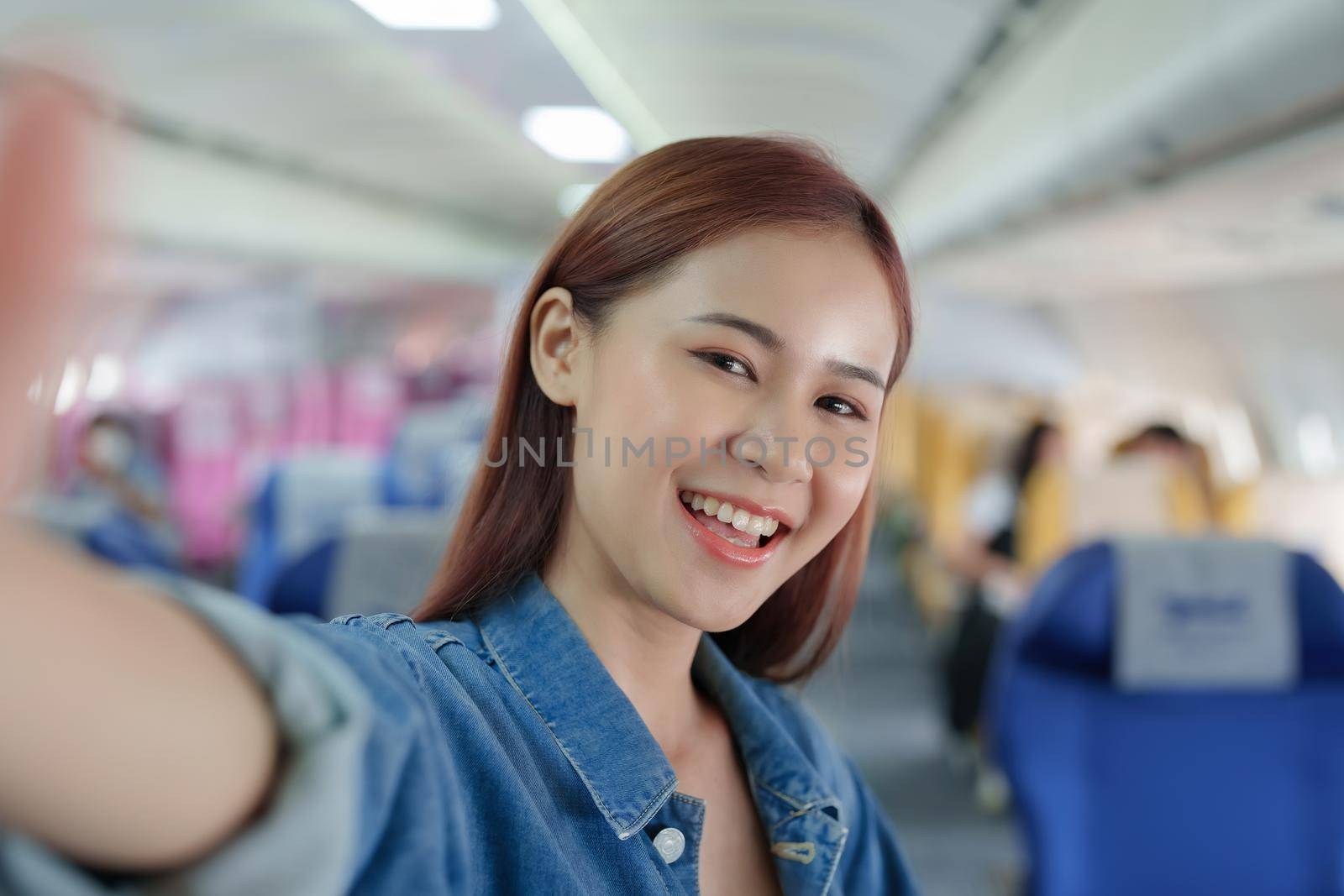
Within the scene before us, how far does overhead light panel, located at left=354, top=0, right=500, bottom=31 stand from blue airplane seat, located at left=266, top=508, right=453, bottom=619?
231cm

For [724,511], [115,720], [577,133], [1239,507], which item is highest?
[577,133]

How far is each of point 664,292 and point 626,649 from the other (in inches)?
14.3

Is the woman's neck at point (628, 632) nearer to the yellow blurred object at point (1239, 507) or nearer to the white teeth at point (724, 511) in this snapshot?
the white teeth at point (724, 511)

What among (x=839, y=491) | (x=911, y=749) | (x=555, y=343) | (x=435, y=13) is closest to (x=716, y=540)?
(x=839, y=491)

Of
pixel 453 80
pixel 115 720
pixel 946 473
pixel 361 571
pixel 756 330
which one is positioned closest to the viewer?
→ pixel 115 720

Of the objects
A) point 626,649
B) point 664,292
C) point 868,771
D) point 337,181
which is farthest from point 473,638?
point 337,181

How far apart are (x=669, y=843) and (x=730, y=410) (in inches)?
15.4

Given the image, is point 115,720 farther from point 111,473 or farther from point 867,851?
point 111,473

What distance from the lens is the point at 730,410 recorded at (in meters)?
0.97

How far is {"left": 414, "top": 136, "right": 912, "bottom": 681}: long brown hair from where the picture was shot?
1.02m

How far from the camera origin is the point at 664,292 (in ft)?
3.33

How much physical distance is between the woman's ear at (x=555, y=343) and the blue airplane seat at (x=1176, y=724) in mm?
1728

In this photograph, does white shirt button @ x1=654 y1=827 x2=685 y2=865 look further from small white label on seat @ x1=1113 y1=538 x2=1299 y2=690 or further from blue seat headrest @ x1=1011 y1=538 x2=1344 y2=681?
small white label on seat @ x1=1113 y1=538 x2=1299 y2=690

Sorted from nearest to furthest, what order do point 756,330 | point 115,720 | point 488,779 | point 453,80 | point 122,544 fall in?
point 115,720, point 488,779, point 756,330, point 122,544, point 453,80
